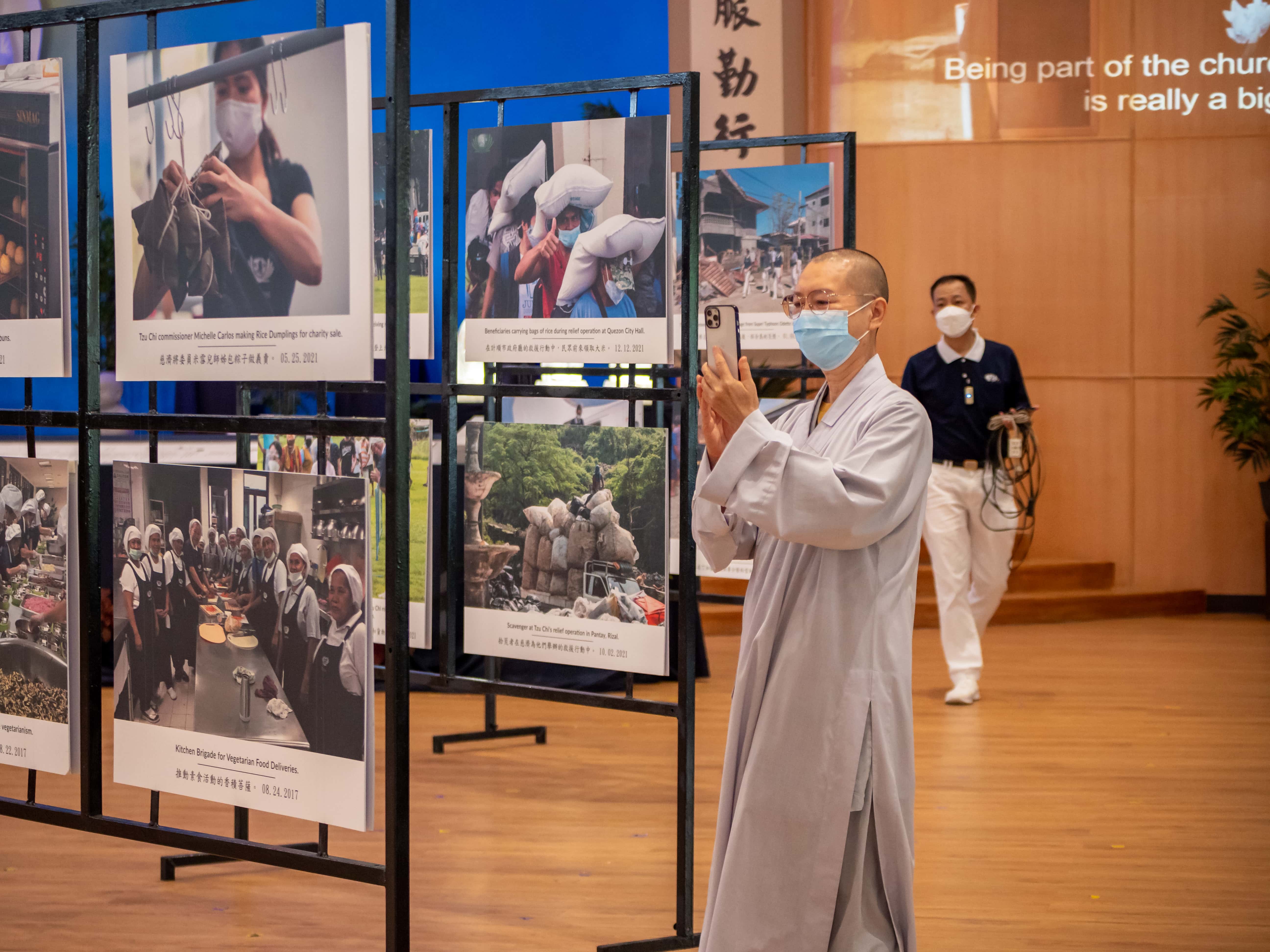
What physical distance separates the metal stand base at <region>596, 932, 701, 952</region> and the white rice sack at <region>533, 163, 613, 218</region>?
177 centimetres

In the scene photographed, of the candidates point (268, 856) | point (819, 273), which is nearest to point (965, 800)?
point (819, 273)

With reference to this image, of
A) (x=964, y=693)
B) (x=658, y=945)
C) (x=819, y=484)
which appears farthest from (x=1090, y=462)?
(x=819, y=484)

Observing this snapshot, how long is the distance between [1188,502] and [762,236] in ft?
15.1

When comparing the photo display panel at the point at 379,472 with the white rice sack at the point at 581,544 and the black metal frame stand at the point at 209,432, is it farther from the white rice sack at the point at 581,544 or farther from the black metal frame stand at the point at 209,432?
the black metal frame stand at the point at 209,432

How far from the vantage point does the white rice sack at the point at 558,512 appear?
317 cm

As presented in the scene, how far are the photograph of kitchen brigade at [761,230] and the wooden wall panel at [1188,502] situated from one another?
166 inches

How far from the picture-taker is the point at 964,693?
5246 mm

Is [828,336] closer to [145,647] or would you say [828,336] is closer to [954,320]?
[145,647]

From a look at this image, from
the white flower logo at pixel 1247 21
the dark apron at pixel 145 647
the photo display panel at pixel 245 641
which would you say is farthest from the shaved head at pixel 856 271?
the white flower logo at pixel 1247 21

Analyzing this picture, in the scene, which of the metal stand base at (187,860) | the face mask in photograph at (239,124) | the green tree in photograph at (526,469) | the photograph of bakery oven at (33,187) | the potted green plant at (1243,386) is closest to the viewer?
the face mask in photograph at (239,124)

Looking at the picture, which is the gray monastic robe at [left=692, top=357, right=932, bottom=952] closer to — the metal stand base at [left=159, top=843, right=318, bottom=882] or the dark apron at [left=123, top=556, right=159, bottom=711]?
the dark apron at [left=123, top=556, right=159, bottom=711]

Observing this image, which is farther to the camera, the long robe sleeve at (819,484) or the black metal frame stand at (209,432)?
the long robe sleeve at (819,484)

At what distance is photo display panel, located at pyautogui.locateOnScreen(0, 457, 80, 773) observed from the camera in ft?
7.04

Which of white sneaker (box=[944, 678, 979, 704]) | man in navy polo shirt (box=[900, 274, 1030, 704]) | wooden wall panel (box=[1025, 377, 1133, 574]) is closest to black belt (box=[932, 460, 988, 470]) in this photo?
man in navy polo shirt (box=[900, 274, 1030, 704])
